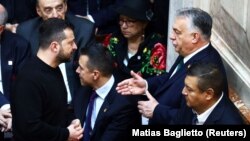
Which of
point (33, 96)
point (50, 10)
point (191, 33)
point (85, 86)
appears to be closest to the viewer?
point (33, 96)

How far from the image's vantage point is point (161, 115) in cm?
590

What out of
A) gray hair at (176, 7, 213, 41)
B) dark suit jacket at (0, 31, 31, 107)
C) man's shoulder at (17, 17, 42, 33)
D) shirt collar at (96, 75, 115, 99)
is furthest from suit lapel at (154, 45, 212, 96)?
man's shoulder at (17, 17, 42, 33)

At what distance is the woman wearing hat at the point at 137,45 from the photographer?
7152mm

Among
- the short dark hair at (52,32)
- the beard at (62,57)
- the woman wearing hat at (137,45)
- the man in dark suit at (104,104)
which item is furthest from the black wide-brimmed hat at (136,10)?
the beard at (62,57)

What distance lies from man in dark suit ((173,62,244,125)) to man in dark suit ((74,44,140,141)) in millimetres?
949

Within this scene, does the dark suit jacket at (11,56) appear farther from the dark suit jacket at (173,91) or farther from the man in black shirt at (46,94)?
the dark suit jacket at (173,91)

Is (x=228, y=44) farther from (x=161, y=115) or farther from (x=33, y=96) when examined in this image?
(x=33, y=96)

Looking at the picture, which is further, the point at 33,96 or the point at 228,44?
the point at 228,44

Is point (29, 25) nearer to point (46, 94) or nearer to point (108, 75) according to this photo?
point (108, 75)

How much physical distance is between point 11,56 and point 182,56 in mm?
1724

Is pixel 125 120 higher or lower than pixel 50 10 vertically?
lower

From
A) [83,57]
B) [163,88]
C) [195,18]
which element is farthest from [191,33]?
[83,57]

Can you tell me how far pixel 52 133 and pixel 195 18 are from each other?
1.46 meters

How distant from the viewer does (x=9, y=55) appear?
699 centimetres
